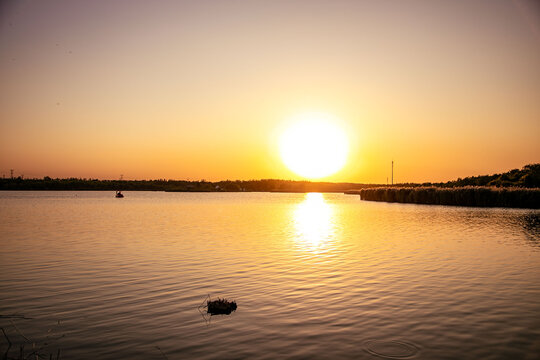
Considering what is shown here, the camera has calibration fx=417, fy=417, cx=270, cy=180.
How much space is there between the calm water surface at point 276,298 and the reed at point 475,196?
142 feet

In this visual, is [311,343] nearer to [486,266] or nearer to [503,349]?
[503,349]

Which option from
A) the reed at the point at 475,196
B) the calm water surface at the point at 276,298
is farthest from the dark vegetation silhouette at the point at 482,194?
the calm water surface at the point at 276,298

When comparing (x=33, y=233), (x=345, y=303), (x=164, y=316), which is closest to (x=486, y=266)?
(x=345, y=303)

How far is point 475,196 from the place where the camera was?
69562 millimetres

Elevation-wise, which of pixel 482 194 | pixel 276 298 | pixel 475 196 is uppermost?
pixel 482 194

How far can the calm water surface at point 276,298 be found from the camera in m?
9.46

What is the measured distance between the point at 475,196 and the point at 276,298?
65471 mm

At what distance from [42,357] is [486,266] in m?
18.3

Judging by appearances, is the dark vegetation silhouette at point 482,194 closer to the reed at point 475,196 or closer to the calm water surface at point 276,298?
the reed at point 475,196

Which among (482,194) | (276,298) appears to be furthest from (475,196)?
(276,298)

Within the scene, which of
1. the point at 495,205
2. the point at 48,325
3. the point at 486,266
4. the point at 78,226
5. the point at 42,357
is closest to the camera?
the point at 42,357

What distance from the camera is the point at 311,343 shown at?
9.59 meters

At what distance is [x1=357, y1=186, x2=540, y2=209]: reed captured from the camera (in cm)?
6459

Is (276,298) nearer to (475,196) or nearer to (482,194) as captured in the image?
(482,194)
